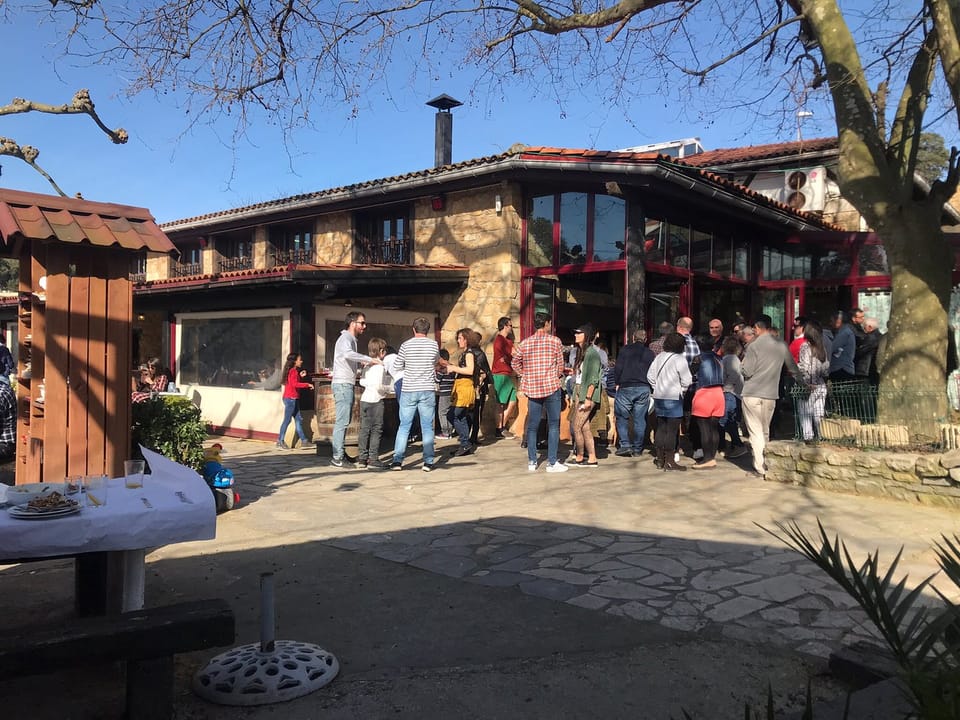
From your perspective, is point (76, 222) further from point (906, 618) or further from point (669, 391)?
point (669, 391)

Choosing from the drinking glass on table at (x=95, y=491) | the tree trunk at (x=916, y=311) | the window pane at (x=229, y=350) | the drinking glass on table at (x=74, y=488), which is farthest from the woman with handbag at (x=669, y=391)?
the window pane at (x=229, y=350)

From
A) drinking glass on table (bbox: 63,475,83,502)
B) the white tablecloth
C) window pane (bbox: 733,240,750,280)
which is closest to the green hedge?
drinking glass on table (bbox: 63,475,83,502)

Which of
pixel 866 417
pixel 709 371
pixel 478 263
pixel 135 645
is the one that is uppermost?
pixel 478 263

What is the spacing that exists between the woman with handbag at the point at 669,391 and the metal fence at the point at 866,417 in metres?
1.22

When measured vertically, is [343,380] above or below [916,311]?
below

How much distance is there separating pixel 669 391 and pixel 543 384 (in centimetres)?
143

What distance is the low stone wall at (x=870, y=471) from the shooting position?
6.22 metres

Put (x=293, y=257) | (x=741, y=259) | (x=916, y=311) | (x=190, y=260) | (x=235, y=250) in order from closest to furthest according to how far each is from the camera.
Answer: (x=916, y=311) < (x=741, y=259) < (x=293, y=257) < (x=235, y=250) < (x=190, y=260)

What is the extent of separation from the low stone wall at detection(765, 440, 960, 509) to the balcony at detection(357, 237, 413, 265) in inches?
304

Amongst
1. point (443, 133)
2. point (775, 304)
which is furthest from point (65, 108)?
point (775, 304)

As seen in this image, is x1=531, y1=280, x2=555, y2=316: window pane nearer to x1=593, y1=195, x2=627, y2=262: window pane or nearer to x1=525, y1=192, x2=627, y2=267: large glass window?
x1=525, y1=192, x2=627, y2=267: large glass window

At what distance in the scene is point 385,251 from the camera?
534 inches

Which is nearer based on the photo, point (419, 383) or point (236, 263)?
point (419, 383)

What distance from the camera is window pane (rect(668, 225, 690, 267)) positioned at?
11805 mm
